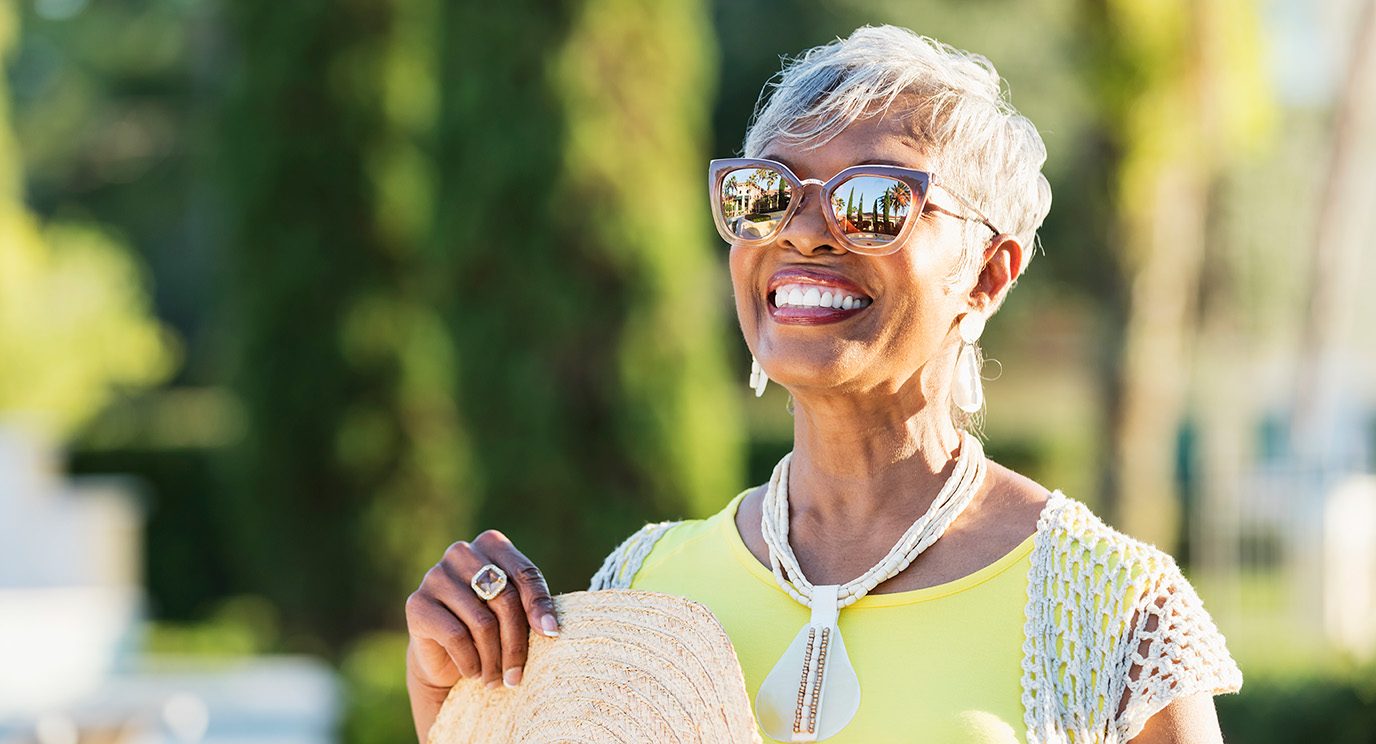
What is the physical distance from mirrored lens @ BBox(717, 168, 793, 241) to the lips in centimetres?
6

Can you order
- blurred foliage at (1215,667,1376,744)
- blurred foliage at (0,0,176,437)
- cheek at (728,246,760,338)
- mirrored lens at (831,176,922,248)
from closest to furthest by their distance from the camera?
1. mirrored lens at (831,176,922,248)
2. cheek at (728,246,760,338)
3. blurred foliage at (1215,667,1376,744)
4. blurred foliage at (0,0,176,437)

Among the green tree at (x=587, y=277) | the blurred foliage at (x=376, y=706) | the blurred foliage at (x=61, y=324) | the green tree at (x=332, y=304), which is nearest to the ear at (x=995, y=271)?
the blurred foliage at (x=376, y=706)

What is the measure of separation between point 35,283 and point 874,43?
592 inches

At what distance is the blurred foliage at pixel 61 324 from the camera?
13750 mm

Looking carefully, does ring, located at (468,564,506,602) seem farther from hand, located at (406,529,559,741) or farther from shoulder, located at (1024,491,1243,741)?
shoulder, located at (1024,491,1243,741)

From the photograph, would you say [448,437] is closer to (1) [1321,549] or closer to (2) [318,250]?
(2) [318,250]

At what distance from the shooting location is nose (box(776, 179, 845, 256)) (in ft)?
5.45

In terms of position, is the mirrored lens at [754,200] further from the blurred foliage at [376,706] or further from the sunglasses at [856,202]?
the blurred foliage at [376,706]

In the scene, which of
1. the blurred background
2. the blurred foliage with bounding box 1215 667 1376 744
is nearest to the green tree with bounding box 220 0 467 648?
the blurred background

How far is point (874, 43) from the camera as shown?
1.77 m

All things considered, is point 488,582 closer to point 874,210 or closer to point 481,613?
point 481,613

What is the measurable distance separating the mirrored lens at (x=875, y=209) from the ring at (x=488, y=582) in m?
0.51

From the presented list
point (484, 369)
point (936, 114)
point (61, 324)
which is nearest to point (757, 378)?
point (936, 114)

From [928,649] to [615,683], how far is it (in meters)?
0.34
